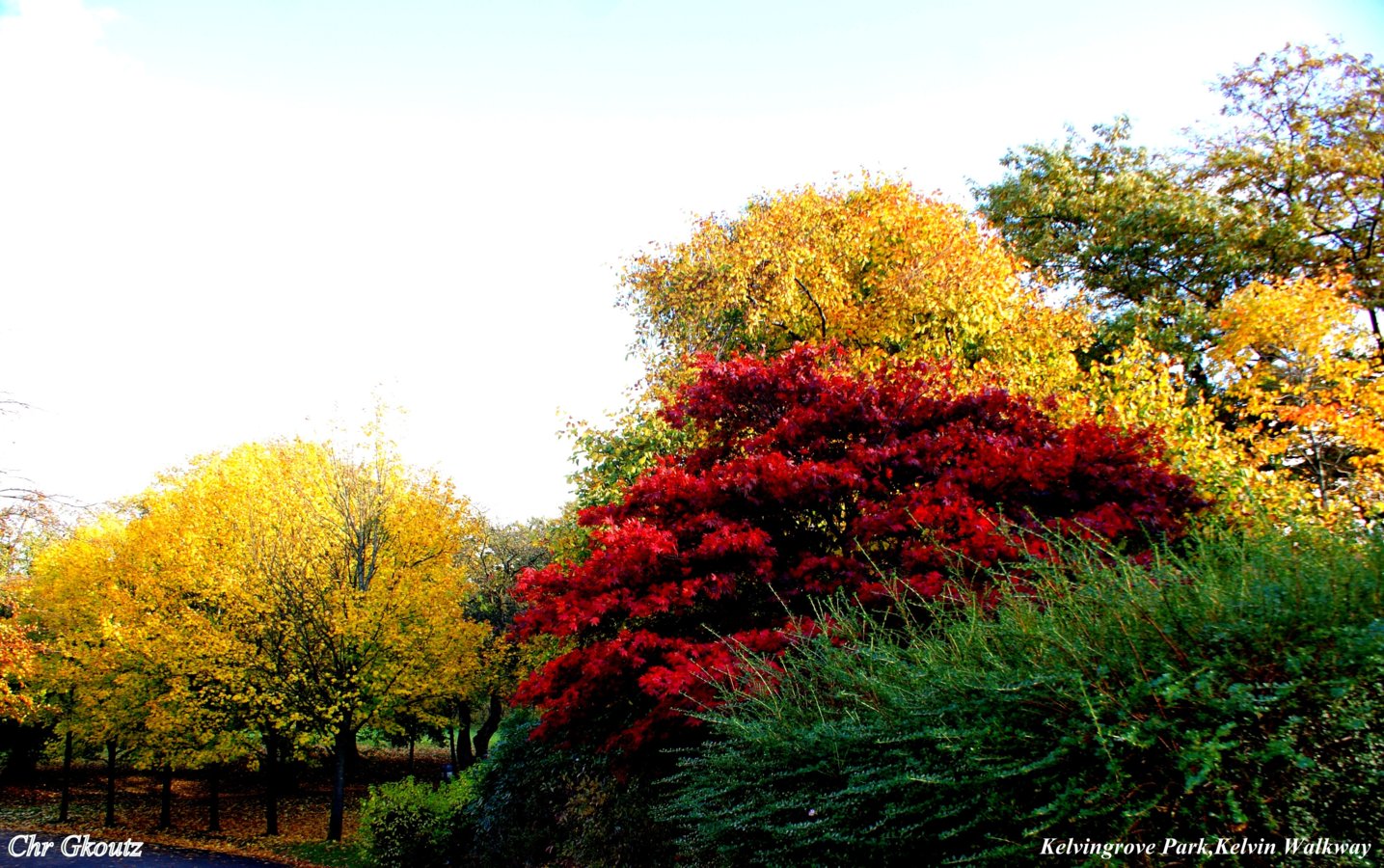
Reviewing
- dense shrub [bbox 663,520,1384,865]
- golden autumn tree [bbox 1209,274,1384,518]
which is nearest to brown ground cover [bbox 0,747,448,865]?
dense shrub [bbox 663,520,1384,865]

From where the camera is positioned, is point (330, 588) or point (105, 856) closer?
point (330, 588)

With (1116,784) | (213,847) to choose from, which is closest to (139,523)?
(213,847)

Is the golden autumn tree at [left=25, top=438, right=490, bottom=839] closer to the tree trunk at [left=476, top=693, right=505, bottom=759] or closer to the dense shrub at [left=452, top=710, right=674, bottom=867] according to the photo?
the dense shrub at [left=452, top=710, right=674, bottom=867]

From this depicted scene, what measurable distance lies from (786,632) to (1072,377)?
901 centimetres

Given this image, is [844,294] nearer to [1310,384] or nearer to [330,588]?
[1310,384]

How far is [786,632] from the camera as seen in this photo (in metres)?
5.97

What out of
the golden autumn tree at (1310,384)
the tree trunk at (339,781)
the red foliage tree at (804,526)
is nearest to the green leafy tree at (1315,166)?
the golden autumn tree at (1310,384)

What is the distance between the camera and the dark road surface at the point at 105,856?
15031 millimetres

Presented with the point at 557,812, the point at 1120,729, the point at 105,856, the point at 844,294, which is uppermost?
the point at 844,294

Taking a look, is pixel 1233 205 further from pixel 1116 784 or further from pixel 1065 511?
pixel 1116 784

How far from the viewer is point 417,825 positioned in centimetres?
1234

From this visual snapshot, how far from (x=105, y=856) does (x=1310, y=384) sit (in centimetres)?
2322

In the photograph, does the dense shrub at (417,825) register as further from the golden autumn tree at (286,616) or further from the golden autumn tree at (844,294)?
the golden autumn tree at (844,294)

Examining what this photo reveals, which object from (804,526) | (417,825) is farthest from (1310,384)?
(417,825)
